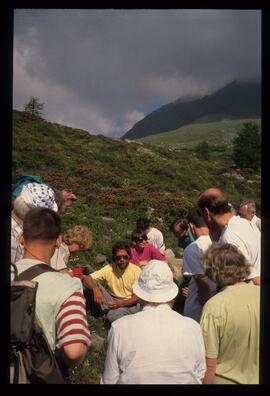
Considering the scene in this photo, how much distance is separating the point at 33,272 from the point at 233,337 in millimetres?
1306

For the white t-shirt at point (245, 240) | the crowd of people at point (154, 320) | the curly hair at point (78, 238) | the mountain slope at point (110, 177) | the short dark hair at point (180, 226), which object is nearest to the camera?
the crowd of people at point (154, 320)

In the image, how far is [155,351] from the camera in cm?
233

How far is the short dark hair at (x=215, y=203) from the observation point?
357 cm

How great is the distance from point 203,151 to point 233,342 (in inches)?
1895

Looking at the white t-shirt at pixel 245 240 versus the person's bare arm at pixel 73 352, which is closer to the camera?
the person's bare arm at pixel 73 352

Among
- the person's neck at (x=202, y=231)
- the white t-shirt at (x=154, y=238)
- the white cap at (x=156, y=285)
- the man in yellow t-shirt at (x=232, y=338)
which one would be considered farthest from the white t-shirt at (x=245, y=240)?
the white t-shirt at (x=154, y=238)

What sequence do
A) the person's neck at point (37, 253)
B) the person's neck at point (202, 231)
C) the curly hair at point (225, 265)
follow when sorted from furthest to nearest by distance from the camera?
the person's neck at point (202, 231), the curly hair at point (225, 265), the person's neck at point (37, 253)

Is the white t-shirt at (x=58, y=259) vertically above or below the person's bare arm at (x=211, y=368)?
above

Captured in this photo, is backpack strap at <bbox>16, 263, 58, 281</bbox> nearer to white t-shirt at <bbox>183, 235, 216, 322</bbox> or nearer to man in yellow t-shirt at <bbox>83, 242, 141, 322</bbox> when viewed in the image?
white t-shirt at <bbox>183, 235, 216, 322</bbox>

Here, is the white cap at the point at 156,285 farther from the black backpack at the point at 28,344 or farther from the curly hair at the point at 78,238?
the curly hair at the point at 78,238

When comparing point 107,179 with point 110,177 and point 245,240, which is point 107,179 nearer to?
point 110,177

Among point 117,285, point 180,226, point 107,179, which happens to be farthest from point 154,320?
point 107,179

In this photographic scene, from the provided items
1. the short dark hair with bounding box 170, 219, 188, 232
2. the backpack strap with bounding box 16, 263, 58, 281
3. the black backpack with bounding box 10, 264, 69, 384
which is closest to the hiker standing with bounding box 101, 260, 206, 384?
the black backpack with bounding box 10, 264, 69, 384
